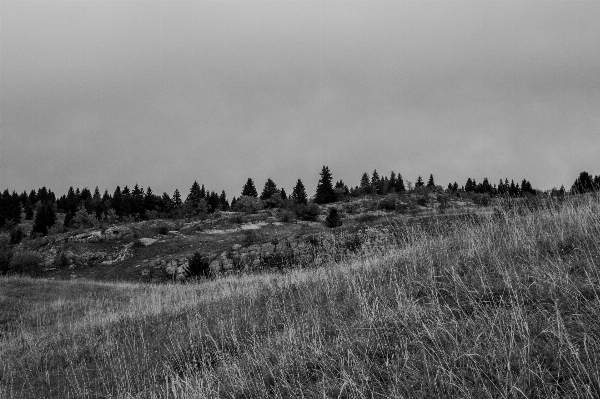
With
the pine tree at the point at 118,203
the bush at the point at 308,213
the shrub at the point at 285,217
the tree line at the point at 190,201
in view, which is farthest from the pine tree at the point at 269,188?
the shrub at the point at 285,217

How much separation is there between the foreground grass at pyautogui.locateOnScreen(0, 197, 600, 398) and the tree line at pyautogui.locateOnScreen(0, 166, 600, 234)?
1290 inches

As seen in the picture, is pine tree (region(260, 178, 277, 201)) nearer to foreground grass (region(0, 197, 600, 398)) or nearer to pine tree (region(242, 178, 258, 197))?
pine tree (region(242, 178, 258, 197))

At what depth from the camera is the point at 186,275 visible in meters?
22.1

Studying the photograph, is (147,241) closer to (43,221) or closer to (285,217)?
(285,217)

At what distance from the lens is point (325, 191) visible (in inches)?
2267

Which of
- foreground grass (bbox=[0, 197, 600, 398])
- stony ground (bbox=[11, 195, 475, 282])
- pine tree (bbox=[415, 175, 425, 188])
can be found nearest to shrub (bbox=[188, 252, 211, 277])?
stony ground (bbox=[11, 195, 475, 282])

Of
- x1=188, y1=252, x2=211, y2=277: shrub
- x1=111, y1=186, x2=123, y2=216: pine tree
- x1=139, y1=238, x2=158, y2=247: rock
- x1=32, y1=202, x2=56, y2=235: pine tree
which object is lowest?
x1=188, y1=252, x2=211, y2=277: shrub

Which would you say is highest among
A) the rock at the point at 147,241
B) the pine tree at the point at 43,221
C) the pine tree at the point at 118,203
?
the pine tree at the point at 118,203

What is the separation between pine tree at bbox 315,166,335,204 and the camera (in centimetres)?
5691

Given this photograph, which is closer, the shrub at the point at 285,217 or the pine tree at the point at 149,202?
the shrub at the point at 285,217

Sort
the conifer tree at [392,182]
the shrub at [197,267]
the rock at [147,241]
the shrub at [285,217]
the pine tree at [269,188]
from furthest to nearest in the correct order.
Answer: the conifer tree at [392,182] < the pine tree at [269,188] < the shrub at [285,217] < the rock at [147,241] < the shrub at [197,267]

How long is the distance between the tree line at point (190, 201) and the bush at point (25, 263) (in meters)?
24.7

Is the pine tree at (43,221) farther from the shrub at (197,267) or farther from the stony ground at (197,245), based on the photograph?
the shrub at (197,267)

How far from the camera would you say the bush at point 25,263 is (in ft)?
92.7
